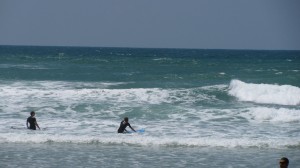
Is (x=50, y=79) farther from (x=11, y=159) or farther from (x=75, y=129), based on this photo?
(x=11, y=159)

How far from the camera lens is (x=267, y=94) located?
94.9 ft

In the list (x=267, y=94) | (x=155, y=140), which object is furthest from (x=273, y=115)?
(x=155, y=140)

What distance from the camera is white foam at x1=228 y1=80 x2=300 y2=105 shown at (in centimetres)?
2775

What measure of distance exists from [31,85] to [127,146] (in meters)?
16.9

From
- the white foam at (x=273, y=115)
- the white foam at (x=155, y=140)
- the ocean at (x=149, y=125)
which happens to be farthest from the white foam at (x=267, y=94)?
the white foam at (x=155, y=140)

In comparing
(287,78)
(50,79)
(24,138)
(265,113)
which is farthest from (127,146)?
(287,78)

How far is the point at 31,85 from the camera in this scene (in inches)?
1246

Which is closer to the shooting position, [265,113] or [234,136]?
[234,136]

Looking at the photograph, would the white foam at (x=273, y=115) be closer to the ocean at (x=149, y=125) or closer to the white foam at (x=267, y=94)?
the ocean at (x=149, y=125)

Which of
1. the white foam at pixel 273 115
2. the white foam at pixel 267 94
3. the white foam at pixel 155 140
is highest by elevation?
the white foam at pixel 267 94

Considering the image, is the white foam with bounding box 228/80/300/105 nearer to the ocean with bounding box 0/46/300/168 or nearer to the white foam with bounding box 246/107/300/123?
the ocean with bounding box 0/46/300/168

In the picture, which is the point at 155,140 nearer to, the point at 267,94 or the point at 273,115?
the point at 273,115

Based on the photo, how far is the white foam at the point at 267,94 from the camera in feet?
91.0

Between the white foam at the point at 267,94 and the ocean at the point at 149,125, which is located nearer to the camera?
the ocean at the point at 149,125
